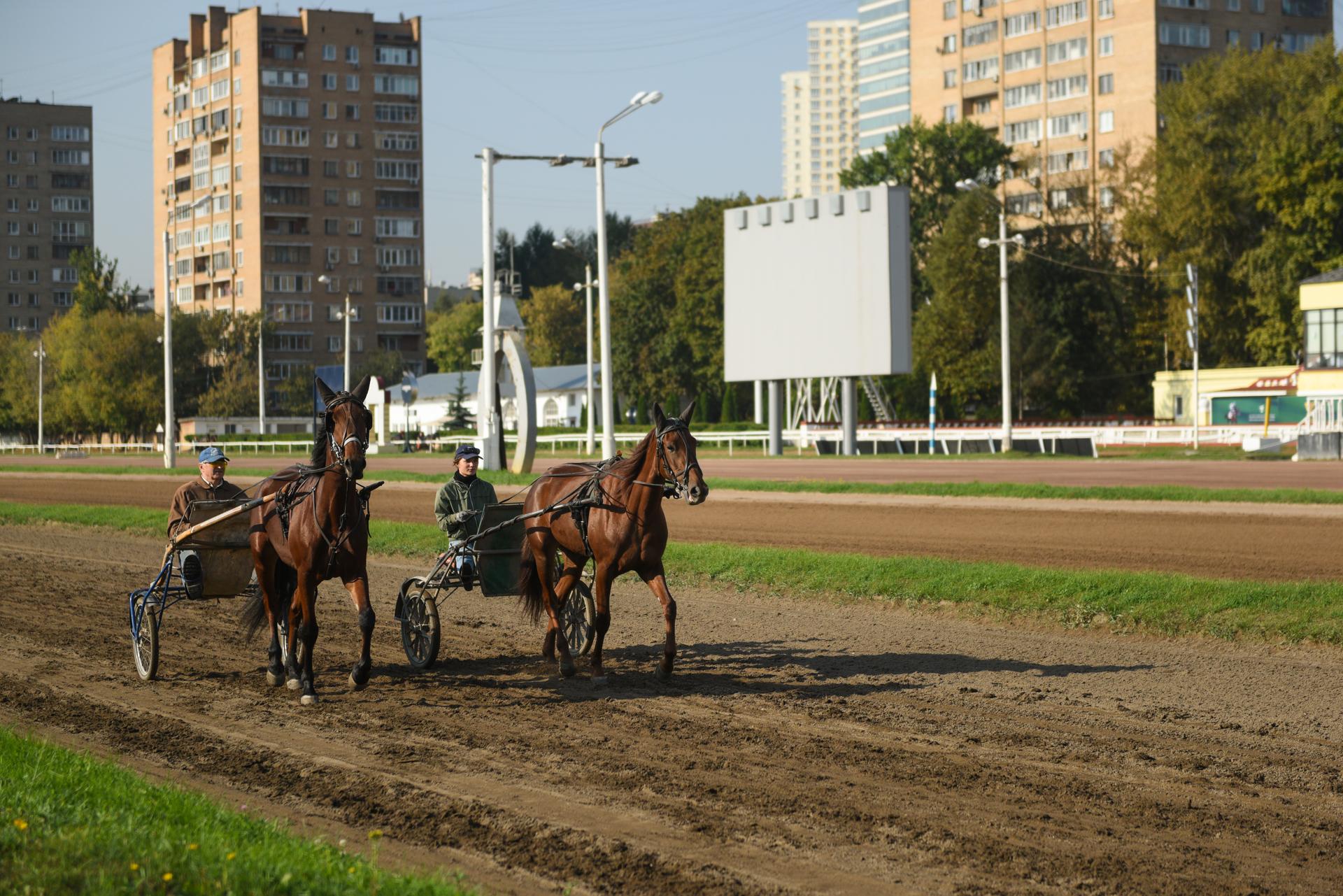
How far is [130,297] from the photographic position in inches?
4781

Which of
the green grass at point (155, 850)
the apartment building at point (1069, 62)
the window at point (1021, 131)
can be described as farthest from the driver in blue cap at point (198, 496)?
the window at point (1021, 131)

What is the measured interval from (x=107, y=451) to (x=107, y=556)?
228 ft

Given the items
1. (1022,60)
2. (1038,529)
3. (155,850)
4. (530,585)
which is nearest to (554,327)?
(1022,60)

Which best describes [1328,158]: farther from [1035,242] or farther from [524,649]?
[524,649]

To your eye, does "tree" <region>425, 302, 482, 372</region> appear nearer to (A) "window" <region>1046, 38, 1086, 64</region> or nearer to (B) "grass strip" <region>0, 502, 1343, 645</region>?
(A) "window" <region>1046, 38, 1086, 64</region>

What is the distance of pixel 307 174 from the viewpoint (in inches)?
4774

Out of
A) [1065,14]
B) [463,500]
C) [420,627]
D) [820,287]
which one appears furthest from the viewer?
[1065,14]

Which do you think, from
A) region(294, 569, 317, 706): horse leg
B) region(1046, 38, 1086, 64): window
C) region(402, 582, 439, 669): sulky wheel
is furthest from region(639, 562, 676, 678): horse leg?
region(1046, 38, 1086, 64): window

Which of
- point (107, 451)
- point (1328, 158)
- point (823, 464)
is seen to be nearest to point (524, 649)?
point (823, 464)

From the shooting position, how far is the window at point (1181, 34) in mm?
96875

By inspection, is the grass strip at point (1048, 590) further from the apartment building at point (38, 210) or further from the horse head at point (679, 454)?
the apartment building at point (38, 210)

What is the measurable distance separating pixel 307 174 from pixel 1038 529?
108m

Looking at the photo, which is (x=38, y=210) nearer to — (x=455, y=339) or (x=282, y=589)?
(x=455, y=339)

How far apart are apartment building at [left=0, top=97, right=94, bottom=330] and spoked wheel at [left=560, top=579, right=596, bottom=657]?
152 meters
